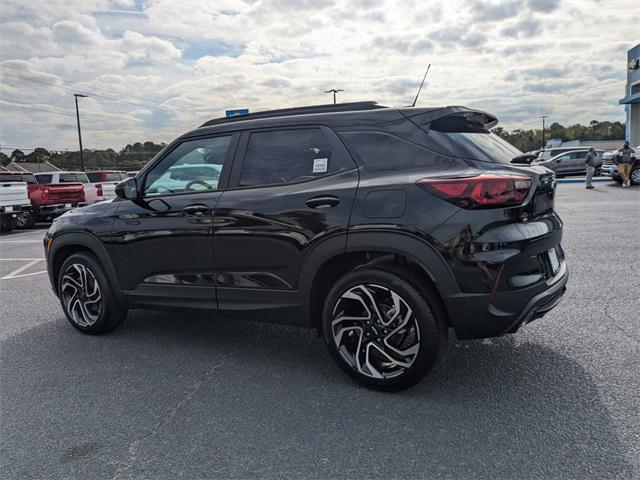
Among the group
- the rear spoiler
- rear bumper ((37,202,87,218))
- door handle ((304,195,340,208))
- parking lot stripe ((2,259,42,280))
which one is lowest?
parking lot stripe ((2,259,42,280))

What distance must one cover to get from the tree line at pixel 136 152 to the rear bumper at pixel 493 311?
38.2 ft

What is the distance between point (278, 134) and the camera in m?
3.68

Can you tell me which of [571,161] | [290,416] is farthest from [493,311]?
[571,161]

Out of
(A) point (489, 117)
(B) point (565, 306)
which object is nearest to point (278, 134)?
(A) point (489, 117)

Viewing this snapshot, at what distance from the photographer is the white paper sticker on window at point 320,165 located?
135 inches

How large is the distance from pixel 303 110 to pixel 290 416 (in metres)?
2.19

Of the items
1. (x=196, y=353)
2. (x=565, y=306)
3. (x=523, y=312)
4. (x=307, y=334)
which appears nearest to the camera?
(x=523, y=312)

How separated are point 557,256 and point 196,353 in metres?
2.79

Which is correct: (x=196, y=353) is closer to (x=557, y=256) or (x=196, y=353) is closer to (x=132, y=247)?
(x=132, y=247)

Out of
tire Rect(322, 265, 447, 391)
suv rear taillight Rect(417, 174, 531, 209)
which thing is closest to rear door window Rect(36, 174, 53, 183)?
tire Rect(322, 265, 447, 391)

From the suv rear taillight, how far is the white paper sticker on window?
0.82 meters

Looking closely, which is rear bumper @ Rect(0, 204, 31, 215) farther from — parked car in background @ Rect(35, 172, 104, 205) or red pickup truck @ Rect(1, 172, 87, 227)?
parked car in background @ Rect(35, 172, 104, 205)

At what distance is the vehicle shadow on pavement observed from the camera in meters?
2.49

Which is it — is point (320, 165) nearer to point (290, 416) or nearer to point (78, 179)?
point (290, 416)
